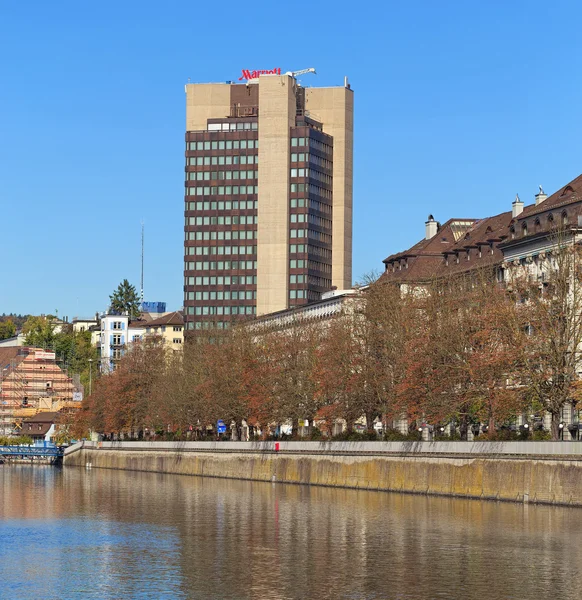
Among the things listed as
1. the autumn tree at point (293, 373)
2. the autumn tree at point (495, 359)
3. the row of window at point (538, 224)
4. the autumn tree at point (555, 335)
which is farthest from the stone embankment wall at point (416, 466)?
the row of window at point (538, 224)

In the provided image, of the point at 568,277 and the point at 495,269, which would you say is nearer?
the point at 568,277

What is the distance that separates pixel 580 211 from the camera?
12600 centimetres

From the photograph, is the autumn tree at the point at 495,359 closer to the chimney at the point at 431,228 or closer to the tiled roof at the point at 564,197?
the tiled roof at the point at 564,197

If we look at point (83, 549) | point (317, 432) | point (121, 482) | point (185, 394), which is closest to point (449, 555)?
point (83, 549)

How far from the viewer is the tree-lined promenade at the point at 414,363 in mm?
107375

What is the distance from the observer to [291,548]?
75312mm

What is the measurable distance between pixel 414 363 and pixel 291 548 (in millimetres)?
45200

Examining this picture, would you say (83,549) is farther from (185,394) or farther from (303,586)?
(185,394)

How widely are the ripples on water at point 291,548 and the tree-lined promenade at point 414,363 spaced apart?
33.2 ft

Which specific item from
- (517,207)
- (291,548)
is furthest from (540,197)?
A: (291,548)

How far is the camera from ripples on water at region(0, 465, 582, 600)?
61156 mm

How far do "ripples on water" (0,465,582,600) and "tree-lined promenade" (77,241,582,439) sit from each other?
10.1 metres

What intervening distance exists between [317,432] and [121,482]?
23352 mm

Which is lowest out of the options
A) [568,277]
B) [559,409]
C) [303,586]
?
[303,586]
